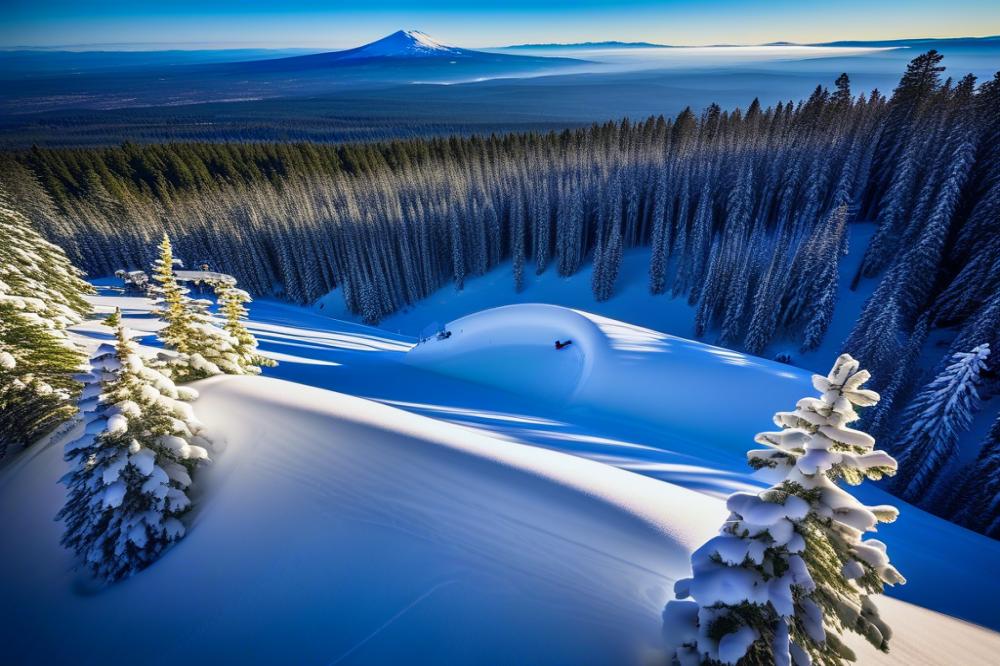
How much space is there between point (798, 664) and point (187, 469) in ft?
29.0

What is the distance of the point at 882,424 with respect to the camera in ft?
56.6

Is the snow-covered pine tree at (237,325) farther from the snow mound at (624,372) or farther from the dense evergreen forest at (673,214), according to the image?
the dense evergreen forest at (673,214)

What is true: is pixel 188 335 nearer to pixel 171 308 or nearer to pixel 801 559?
pixel 171 308

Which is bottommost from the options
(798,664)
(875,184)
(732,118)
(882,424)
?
(882,424)

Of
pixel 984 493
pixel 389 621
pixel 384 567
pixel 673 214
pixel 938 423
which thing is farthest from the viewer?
pixel 673 214

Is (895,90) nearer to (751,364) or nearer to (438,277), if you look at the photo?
(751,364)

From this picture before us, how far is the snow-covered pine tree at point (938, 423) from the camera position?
13195 mm

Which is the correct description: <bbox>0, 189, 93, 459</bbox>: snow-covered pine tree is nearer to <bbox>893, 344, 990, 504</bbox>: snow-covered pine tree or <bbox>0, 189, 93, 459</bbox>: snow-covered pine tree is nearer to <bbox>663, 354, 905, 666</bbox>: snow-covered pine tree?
<bbox>663, 354, 905, 666</bbox>: snow-covered pine tree

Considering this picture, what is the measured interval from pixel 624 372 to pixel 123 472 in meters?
14.4

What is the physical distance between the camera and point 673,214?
4416 centimetres

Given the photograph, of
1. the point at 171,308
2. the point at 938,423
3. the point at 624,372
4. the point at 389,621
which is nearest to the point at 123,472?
the point at 171,308

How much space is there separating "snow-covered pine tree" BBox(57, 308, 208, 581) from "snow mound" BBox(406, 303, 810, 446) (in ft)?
39.9

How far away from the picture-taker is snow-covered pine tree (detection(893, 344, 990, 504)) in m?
13.2

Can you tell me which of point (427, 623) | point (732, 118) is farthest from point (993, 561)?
point (732, 118)
